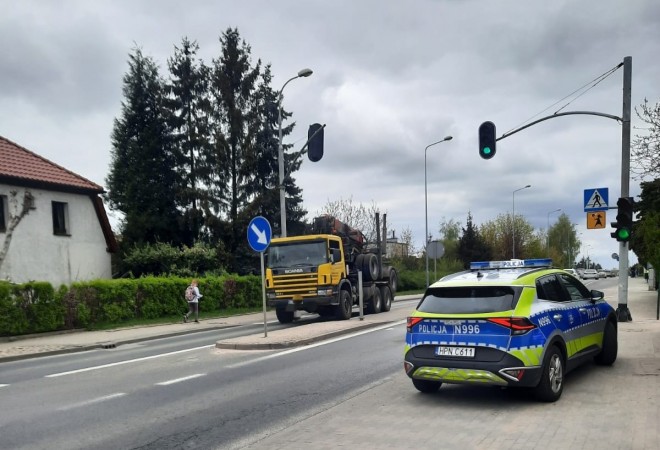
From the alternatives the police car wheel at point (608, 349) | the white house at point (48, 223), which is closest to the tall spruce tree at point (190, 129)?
the white house at point (48, 223)

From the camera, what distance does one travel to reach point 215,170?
41031 mm

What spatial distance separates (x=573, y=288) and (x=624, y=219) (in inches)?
287

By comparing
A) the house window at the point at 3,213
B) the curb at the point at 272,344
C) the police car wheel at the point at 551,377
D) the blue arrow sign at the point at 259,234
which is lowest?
the curb at the point at 272,344

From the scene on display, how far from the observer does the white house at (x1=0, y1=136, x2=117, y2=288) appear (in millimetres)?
23734

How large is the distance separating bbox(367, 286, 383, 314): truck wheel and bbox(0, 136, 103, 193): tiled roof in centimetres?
1448

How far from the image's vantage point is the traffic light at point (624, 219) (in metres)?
14.7

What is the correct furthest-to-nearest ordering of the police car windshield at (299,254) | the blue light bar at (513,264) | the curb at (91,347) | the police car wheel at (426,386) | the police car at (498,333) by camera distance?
the police car windshield at (299,254)
the curb at (91,347)
the blue light bar at (513,264)
the police car wheel at (426,386)
the police car at (498,333)

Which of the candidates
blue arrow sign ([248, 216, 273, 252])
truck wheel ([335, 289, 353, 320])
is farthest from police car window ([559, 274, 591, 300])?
truck wheel ([335, 289, 353, 320])

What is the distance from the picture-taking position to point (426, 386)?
7727mm

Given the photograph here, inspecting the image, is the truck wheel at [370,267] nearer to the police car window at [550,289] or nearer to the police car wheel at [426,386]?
the police car window at [550,289]

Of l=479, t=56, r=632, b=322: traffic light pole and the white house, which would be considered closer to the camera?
l=479, t=56, r=632, b=322: traffic light pole

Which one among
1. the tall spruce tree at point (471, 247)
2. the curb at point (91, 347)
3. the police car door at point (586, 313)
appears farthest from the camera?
the tall spruce tree at point (471, 247)

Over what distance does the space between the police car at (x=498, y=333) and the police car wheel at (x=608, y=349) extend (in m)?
1.07

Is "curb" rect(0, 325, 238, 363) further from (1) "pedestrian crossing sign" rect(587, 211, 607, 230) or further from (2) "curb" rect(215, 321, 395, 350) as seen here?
(1) "pedestrian crossing sign" rect(587, 211, 607, 230)
